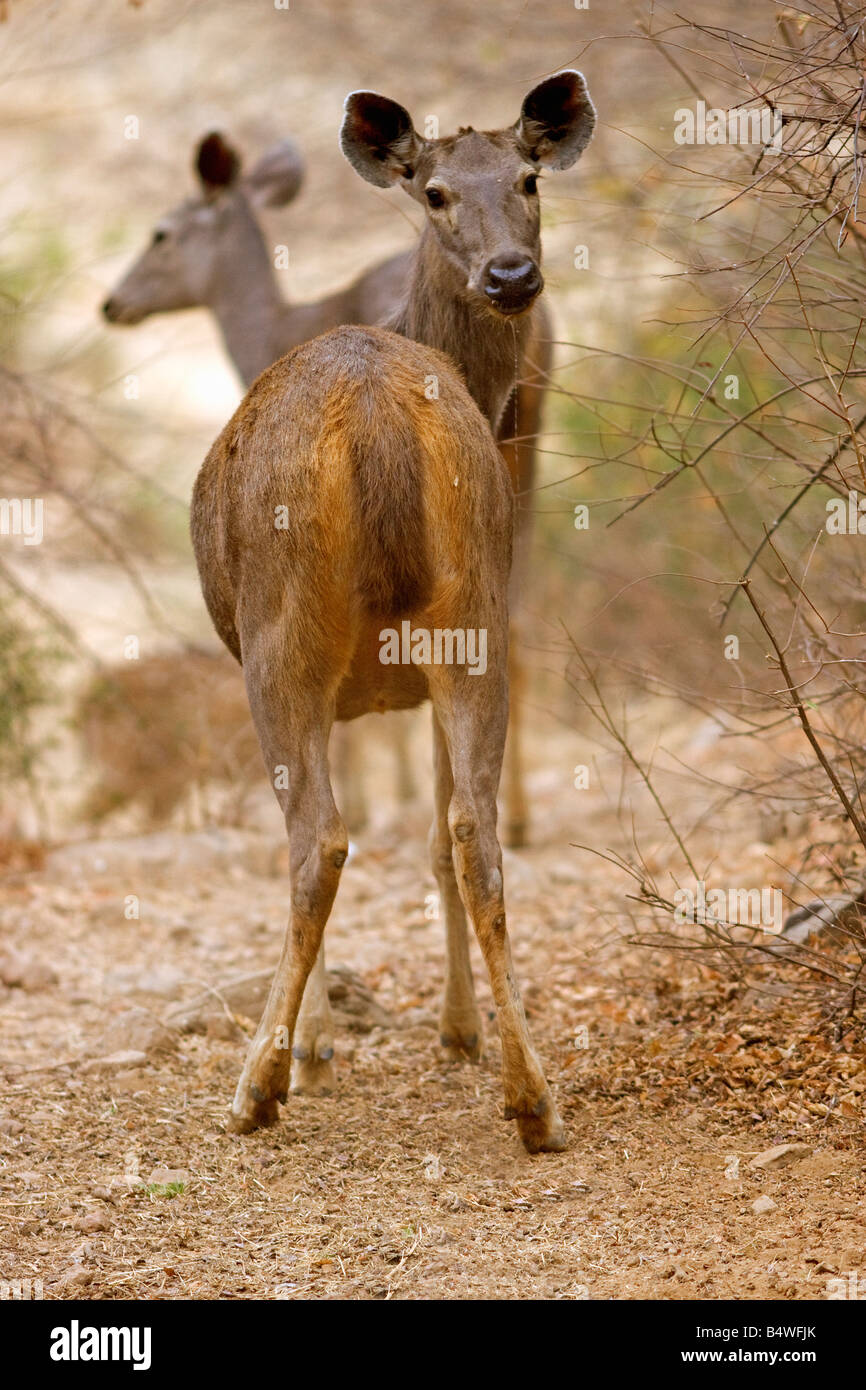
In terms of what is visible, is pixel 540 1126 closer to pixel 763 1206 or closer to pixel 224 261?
pixel 763 1206

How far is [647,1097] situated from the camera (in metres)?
5.04

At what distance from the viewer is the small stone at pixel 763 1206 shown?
4.11 meters

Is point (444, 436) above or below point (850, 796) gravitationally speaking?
above

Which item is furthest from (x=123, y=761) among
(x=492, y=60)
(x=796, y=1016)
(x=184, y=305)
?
(x=796, y=1016)

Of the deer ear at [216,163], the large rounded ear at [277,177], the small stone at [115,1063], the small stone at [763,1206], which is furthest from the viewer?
the large rounded ear at [277,177]

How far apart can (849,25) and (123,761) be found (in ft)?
25.4

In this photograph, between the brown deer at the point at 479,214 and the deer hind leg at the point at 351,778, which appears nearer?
the brown deer at the point at 479,214

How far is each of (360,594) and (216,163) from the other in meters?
6.74

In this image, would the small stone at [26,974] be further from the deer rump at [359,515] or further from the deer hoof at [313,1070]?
the deer rump at [359,515]

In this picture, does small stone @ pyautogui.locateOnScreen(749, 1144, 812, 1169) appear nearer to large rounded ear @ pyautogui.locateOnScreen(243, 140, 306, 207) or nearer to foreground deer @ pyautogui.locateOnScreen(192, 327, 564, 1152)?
foreground deer @ pyautogui.locateOnScreen(192, 327, 564, 1152)

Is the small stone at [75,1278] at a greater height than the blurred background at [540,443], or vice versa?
the blurred background at [540,443]

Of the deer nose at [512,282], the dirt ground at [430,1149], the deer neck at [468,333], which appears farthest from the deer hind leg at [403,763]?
the deer nose at [512,282]

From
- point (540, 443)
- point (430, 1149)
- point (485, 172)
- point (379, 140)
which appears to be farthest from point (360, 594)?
point (540, 443)
